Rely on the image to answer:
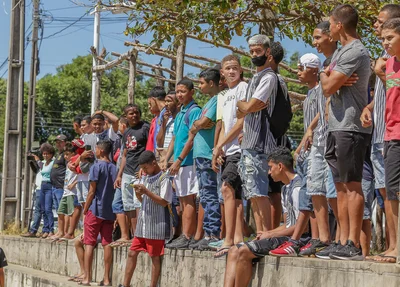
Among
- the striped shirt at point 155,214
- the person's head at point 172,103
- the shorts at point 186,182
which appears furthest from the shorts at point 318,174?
the person's head at point 172,103

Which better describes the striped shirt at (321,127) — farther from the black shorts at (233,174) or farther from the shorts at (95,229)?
the shorts at (95,229)

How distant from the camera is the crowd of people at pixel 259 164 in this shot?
6.98 m

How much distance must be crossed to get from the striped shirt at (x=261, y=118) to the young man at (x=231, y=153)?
0.34m

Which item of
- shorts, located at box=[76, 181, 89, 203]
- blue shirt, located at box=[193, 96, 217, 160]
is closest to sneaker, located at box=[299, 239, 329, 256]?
blue shirt, located at box=[193, 96, 217, 160]

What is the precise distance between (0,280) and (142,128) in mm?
2801

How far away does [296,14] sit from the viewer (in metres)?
11.7

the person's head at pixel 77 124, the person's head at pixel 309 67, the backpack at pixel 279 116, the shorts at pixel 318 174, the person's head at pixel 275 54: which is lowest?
the shorts at pixel 318 174

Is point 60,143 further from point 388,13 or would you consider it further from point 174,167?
point 388,13

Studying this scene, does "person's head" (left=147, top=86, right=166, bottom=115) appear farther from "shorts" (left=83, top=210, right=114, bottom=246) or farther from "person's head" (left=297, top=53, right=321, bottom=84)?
"person's head" (left=297, top=53, right=321, bottom=84)

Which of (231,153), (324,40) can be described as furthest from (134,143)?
(324,40)

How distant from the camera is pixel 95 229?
11.8m

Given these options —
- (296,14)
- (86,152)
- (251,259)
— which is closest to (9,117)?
(86,152)

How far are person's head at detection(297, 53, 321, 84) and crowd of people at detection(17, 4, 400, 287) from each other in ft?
0.04

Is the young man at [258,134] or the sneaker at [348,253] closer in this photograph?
the sneaker at [348,253]
